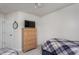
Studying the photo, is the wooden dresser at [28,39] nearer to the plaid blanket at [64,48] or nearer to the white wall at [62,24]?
the white wall at [62,24]

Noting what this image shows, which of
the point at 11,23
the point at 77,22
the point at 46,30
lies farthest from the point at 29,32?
the point at 77,22

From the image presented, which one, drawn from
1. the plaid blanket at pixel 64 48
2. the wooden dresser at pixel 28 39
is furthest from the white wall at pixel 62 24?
the plaid blanket at pixel 64 48

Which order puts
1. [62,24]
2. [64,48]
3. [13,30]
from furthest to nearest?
[62,24]
[13,30]
[64,48]

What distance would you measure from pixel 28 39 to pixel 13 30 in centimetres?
77

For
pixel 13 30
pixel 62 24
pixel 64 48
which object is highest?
pixel 62 24

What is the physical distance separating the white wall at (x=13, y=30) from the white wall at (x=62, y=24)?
1371 millimetres

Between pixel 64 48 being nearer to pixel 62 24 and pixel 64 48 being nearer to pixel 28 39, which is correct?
pixel 28 39

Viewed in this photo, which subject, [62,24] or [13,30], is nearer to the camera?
[13,30]

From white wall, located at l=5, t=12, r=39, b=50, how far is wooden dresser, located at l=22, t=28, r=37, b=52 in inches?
6.8

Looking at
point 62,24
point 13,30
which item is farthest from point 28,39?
point 62,24

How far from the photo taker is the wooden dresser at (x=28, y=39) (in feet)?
12.9

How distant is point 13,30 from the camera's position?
13.5 ft

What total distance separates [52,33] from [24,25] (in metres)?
1.84

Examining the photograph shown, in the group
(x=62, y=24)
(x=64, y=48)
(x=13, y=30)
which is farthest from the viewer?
(x=62, y=24)
